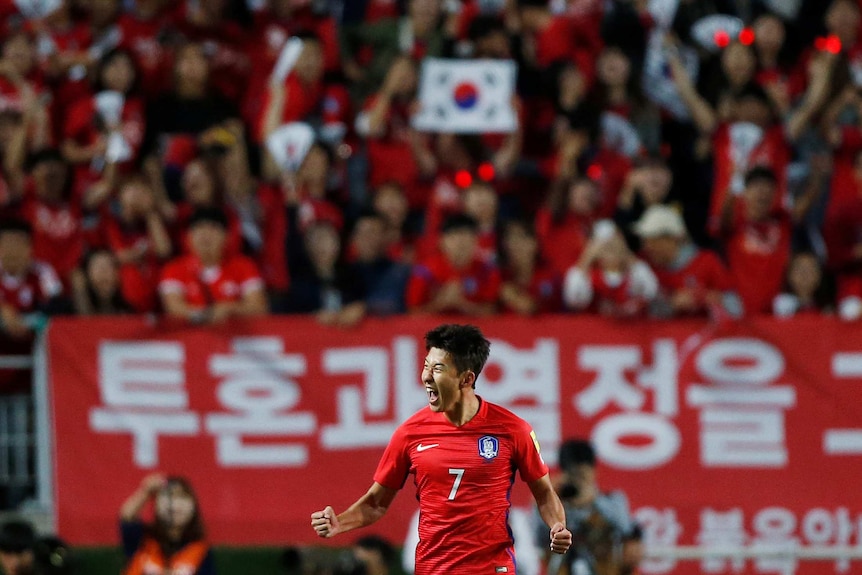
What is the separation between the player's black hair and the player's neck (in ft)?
0.52

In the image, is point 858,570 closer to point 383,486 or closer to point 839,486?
point 839,486

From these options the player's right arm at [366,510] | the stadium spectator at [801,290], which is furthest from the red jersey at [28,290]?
the stadium spectator at [801,290]

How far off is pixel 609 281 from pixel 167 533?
335cm

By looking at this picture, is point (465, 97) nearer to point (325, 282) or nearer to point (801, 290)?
point (325, 282)

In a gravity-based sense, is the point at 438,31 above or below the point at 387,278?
above

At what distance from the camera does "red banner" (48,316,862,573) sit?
367 inches

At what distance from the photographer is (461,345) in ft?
19.3

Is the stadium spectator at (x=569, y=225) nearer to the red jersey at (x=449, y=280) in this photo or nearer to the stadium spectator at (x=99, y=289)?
the red jersey at (x=449, y=280)

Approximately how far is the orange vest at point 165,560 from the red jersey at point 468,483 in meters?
2.66

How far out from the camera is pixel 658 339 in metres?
9.42

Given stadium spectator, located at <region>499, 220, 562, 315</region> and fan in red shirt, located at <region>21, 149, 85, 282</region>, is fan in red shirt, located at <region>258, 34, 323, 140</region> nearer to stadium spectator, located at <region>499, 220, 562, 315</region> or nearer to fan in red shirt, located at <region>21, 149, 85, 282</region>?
fan in red shirt, located at <region>21, 149, 85, 282</region>

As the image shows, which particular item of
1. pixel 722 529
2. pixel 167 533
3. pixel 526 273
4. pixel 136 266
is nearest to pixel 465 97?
pixel 526 273

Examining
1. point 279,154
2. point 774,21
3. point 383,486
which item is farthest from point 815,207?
point 383,486

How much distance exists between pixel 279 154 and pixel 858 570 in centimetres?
495
